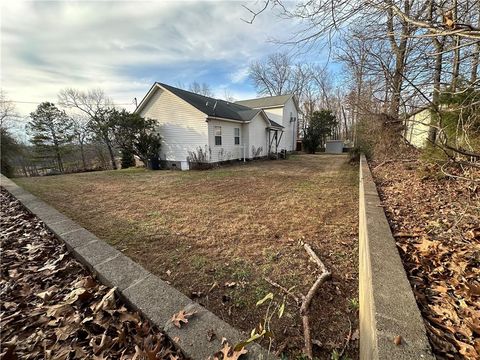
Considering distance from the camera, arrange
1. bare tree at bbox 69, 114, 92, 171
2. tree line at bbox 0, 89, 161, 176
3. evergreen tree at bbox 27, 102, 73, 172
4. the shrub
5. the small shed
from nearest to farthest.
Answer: tree line at bbox 0, 89, 161, 176, the shrub, evergreen tree at bbox 27, 102, 73, 172, bare tree at bbox 69, 114, 92, 171, the small shed

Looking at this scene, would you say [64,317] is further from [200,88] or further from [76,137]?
[200,88]

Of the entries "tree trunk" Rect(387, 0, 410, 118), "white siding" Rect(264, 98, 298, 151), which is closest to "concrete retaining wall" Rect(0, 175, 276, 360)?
"tree trunk" Rect(387, 0, 410, 118)

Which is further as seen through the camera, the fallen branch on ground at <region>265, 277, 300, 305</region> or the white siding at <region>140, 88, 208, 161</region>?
the white siding at <region>140, 88, 208, 161</region>

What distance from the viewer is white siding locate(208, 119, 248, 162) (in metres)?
12.3

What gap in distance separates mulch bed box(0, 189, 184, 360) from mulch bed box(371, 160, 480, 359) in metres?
1.54

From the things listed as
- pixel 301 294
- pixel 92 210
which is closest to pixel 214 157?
pixel 92 210

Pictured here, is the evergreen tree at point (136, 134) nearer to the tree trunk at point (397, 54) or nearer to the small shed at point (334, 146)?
the tree trunk at point (397, 54)

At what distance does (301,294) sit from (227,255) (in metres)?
1.07

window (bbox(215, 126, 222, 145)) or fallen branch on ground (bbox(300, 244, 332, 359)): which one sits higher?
window (bbox(215, 126, 222, 145))

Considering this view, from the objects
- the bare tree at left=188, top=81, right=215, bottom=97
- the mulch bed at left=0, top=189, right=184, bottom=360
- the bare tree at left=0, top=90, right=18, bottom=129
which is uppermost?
the bare tree at left=188, top=81, right=215, bottom=97

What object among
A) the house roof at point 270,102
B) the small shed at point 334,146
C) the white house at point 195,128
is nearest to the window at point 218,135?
the white house at point 195,128

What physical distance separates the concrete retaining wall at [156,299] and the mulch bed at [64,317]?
71 millimetres

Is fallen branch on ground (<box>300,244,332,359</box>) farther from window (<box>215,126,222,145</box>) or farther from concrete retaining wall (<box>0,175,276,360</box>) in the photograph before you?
window (<box>215,126,222,145</box>)

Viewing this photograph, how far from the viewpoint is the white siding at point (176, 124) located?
12219 mm
